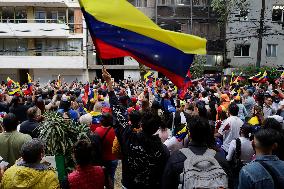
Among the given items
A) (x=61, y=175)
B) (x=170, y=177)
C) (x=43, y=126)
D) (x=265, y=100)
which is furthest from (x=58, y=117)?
(x=265, y=100)

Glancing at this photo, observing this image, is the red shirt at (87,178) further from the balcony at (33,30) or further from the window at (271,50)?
the window at (271,50)

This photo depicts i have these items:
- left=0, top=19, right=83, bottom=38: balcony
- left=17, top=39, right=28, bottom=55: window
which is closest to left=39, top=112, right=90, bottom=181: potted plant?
left=0, top=19, right=83, bottom=38: balcony

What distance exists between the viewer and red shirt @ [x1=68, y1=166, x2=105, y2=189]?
160 inches

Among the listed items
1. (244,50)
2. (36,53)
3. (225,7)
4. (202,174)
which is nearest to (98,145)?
(202,174)

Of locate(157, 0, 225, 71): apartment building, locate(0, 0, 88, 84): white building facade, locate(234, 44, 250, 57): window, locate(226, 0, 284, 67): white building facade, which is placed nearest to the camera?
locate(226, 0, 284, 67): white building facade

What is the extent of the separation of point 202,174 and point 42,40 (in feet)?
128

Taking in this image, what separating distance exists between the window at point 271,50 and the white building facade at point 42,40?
707 inches

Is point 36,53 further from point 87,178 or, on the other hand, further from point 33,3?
point 87,178

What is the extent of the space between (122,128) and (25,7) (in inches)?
1507

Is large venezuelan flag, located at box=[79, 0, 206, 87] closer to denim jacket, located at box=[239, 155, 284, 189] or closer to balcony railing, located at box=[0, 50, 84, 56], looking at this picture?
denim jacket, located at box=[239, 155, 284, 189]

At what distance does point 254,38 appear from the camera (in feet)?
128

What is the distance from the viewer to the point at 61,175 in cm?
507

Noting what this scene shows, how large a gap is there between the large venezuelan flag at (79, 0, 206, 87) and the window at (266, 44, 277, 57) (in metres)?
35.6

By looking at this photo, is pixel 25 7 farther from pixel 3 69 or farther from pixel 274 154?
pixel 274 154
